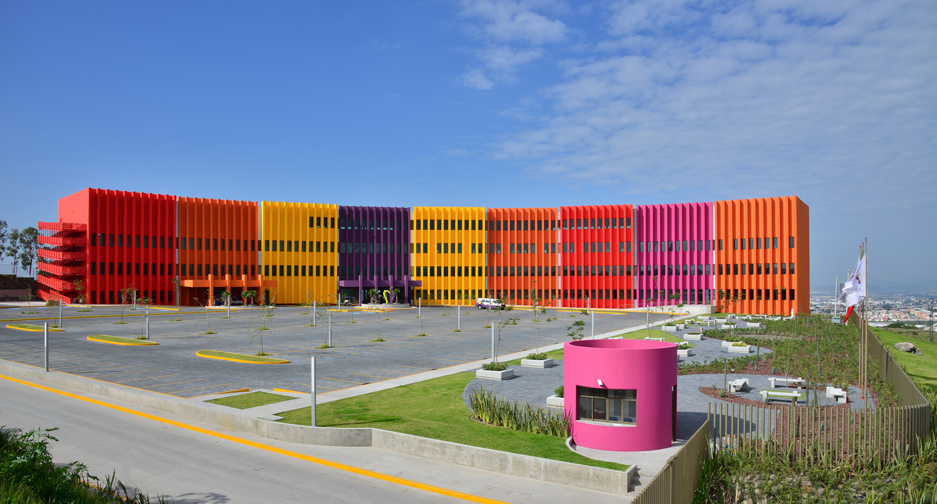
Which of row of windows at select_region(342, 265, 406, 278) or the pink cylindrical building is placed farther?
row of windows at select_region(342, 265, 406, 278)

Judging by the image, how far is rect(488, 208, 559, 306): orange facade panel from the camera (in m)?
89.8

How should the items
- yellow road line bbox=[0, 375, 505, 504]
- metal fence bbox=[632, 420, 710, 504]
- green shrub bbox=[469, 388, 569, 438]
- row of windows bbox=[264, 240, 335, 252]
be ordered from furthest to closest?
row of windows bbox=[264, 240, 335, 252] < green shrub bbox=[469, 388, 569, 438] < yellow road line bbox=[0, 375, 505, 504] < metal fence bbox=[632, 420, 710, 504]

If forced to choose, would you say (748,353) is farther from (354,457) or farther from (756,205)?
(756,205)

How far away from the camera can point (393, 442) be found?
1434 centimetres

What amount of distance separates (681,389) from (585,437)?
362 inches

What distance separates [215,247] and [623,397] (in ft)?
255

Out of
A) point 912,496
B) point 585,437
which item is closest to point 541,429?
point 585,437

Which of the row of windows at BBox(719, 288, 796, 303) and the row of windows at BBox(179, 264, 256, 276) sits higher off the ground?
the row of windows at BBox(179, 264, 256, 276)

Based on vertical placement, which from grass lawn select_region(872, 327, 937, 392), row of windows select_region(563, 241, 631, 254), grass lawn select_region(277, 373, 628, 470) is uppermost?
row of windows select_region(563, 241, 631, 254)

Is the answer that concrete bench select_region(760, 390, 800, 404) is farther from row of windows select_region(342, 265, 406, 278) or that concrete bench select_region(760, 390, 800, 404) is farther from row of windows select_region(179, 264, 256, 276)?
row of windows select_region(342, 265, 406, 278)

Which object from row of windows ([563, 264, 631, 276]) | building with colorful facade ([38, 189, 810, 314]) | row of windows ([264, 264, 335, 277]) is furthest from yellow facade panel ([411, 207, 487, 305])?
row of windows ([264, 264, 335, 277])

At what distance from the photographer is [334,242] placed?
89.8m

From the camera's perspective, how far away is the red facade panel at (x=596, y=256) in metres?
85.1

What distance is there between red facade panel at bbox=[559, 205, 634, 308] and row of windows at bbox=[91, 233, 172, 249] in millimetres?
54966
